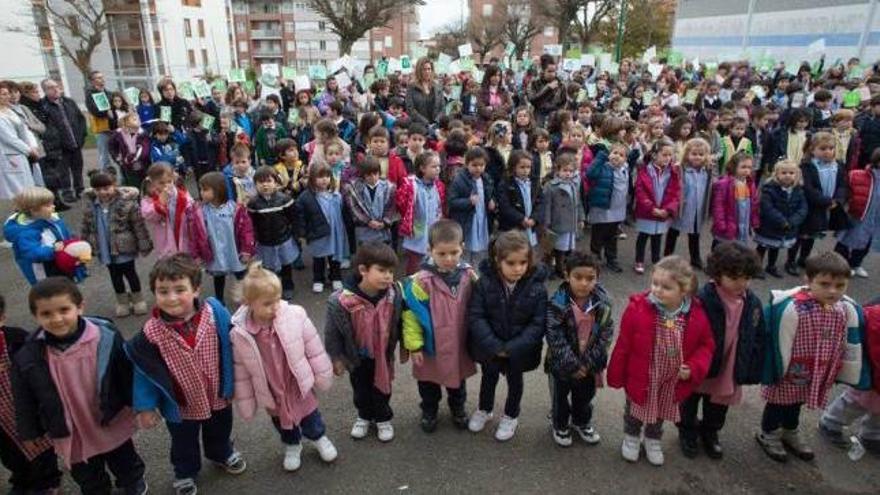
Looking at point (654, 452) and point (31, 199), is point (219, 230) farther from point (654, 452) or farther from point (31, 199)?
point (654, 452)

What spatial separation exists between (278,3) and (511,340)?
251 feet

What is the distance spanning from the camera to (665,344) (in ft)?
9.81

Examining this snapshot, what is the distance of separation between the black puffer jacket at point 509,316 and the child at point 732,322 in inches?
36.8

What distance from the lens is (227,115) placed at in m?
9.57

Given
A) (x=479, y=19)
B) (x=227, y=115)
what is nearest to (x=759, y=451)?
(x=227, y=115)

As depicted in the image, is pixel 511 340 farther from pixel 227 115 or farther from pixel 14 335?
pixel 227 115

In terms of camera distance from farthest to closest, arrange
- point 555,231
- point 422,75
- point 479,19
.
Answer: point 479,19 → point 422,75 → point 555,231

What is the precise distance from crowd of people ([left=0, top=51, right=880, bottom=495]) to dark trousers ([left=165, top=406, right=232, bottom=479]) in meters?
0.01

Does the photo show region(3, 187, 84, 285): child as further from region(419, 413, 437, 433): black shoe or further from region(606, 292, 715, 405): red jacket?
region(606, 292, 715, 405): red jacket

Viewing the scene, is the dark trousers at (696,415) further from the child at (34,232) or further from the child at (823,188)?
the child at (34,232)

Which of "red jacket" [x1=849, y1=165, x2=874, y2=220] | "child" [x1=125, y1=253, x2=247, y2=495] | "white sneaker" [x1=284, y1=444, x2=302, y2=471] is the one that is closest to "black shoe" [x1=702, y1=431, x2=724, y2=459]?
"white sneaker" [x1=284, y1=444, x2=302, y2=471]

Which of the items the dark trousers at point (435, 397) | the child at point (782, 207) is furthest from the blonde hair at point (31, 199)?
the child at point (782, 207)

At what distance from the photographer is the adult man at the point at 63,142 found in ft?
28.1

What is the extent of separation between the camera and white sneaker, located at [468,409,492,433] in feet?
11.8
